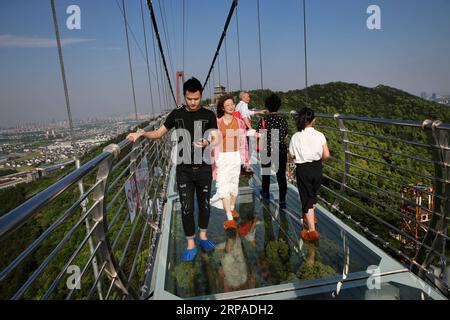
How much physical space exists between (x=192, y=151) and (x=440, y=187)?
5.23 ft

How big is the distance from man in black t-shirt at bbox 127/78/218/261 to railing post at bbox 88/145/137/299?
617 millimetres

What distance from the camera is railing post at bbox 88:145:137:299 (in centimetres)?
A: 143

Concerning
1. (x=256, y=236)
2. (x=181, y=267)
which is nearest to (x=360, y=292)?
(x=256, y=236)

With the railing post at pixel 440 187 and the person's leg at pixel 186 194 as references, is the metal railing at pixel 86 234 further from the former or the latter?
the railing post at pixel 440 187

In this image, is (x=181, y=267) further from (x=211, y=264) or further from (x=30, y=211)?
(x=30, y=211)

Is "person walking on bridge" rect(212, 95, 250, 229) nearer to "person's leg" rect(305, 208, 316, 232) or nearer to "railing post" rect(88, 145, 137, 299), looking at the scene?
"person's leg" rect(305, 208, 316, 232)

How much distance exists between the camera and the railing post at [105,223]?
1.43m

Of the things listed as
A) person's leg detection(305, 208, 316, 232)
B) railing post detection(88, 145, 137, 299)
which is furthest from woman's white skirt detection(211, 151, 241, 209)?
railing post detection(88, 145, 137, 299)

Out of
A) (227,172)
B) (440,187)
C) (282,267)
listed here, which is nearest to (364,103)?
(227,172)

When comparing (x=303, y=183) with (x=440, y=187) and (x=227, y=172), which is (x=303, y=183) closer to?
(x=227, y=172)

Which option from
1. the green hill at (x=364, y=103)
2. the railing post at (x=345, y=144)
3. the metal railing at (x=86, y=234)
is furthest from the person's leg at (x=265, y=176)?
the green hill at (x=364, y=103)

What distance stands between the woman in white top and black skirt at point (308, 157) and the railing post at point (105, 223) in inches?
57.6

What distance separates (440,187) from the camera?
76.2 inches
